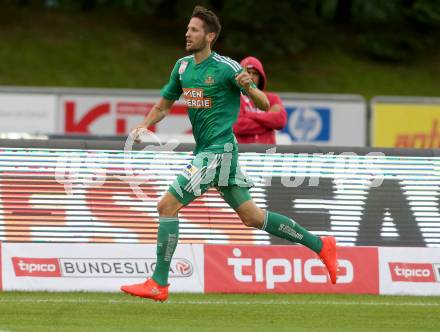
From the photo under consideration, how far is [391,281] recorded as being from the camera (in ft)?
34.7

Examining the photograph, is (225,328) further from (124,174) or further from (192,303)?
(124,174)

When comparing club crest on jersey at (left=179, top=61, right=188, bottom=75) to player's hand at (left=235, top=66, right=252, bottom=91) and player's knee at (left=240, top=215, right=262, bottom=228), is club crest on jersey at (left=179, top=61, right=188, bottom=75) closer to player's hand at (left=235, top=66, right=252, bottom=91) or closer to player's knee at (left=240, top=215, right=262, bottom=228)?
player's hand at (left=235, top=66, right=252, bottom=91)

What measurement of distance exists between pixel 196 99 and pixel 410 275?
2.80 meters

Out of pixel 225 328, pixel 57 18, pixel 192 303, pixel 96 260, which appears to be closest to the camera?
pixel 225 328

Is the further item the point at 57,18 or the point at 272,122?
the point at 57,18

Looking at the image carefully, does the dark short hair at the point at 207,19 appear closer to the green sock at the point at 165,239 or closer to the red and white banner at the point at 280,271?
the green sock at the point at 165,239

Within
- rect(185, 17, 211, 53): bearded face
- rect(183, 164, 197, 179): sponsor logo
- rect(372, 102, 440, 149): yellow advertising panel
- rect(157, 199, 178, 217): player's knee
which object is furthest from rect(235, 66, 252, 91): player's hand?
rect(372, 102, 440, 149): yellow advertising panel

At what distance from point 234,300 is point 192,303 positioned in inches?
17.2

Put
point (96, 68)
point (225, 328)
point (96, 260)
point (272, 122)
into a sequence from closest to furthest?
point (225, 328)
point (96, 260)
point (272, 122)
point (96, 68)

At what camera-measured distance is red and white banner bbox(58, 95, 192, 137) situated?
25.5 meters

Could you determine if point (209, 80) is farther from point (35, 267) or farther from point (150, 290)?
point (35, 267)

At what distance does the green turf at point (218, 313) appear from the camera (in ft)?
27.1

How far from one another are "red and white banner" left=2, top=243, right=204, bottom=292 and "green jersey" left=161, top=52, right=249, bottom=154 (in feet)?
5.47

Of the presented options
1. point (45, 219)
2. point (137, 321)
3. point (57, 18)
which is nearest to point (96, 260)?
point (45, 219)
